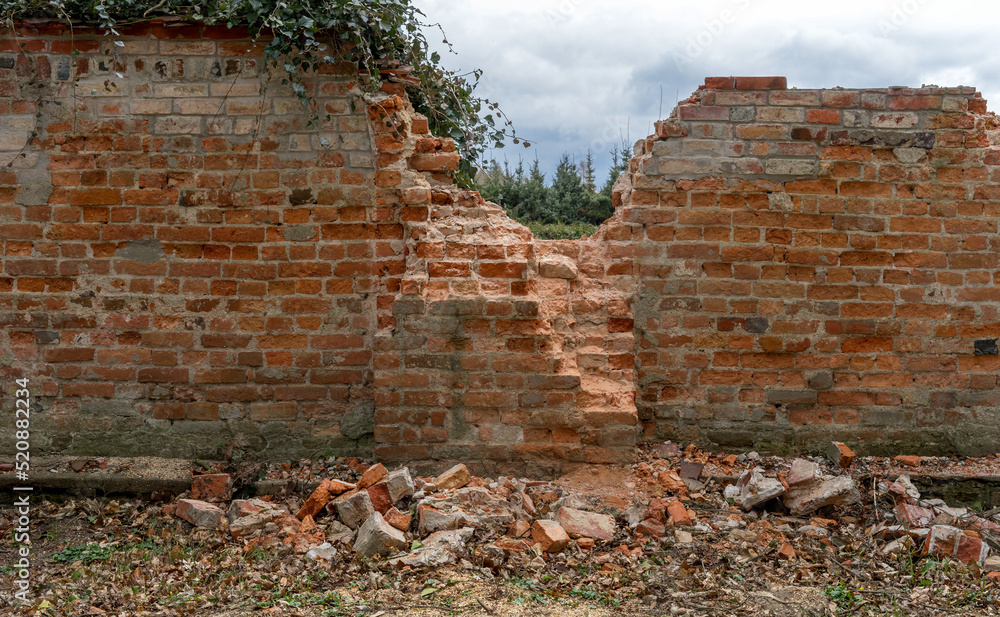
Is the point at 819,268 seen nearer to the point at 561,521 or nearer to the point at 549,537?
the point at 561,521

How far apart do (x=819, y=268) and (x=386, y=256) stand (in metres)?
2.61

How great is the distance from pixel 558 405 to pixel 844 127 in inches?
94.0

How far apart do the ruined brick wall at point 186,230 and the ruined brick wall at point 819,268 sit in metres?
1.82

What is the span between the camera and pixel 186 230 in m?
4.09

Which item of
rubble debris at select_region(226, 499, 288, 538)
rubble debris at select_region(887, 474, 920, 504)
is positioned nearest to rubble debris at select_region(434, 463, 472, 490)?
rubble debris at select_region(226, 499, 288, 538)

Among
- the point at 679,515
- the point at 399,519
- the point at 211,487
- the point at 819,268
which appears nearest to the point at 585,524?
the point at 679,515

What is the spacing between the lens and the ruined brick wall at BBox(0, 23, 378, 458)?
406 cm

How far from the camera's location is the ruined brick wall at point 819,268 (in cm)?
410

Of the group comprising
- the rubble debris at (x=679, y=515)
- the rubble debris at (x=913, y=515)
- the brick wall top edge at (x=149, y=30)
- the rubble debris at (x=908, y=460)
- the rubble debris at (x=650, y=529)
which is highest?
the brick wall top edge at (x=149, y=30)

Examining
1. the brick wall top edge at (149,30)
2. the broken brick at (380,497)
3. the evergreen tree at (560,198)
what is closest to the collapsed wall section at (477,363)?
the broken brick at (380,497)

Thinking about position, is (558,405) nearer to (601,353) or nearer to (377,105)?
(601,353)

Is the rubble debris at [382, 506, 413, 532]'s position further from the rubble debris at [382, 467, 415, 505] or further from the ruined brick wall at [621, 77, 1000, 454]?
the ruined brick wall at [621, 77, 1000, 454]

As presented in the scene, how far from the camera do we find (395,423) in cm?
393

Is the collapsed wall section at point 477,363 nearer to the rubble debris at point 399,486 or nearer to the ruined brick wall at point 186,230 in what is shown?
the ruined brick wall at point 186,230
